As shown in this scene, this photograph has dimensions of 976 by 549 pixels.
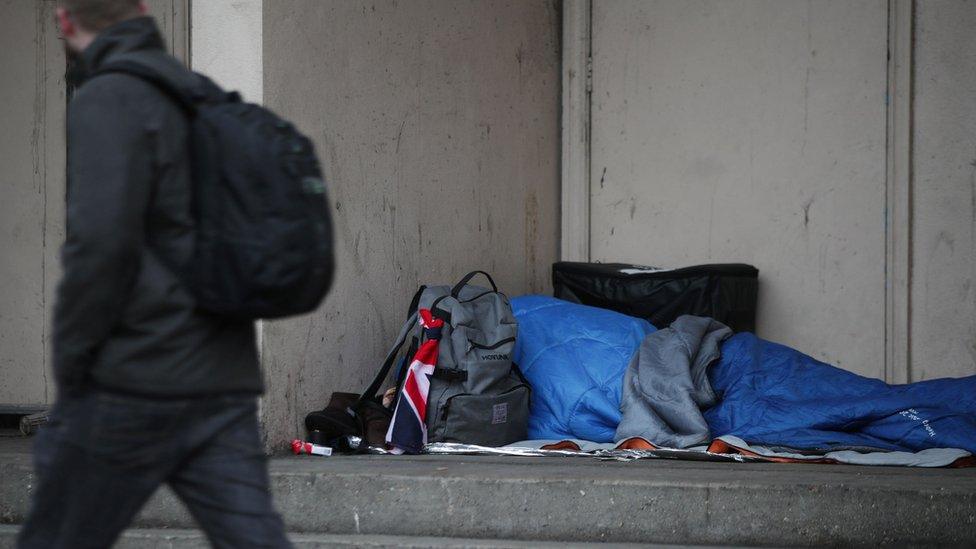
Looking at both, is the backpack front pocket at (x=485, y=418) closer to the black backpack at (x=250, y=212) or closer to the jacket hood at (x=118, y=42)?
the black backpack at (x=250, y=212)

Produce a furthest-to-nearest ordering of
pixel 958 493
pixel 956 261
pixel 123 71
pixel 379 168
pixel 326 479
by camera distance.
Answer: pixel 956 261 < pixel 379 168 < pixel 326 479 < pixel 958 493 < pixel 123 71

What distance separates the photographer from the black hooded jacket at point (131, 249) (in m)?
2.03

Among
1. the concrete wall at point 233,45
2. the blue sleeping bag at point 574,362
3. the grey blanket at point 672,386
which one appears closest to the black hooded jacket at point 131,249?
the concrete wall at point 233,45

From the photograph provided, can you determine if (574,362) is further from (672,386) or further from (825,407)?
(825,407)

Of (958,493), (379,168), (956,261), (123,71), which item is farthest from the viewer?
(956,261)

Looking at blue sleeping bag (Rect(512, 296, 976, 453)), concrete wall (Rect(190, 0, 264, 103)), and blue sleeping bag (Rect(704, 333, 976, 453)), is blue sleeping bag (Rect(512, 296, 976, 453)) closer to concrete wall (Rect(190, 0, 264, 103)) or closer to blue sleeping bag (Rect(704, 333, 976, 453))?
blue sleeping bag (Rect(704, 333, 976, 453))

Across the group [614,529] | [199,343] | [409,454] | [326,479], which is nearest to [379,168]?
[409,454]

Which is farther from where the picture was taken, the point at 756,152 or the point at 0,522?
the point at 756,152

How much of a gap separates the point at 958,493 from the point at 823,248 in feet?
7.98

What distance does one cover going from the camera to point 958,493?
358 centimetres

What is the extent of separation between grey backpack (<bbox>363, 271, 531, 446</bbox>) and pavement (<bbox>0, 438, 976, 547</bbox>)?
0.56 metres

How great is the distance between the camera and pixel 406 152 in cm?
526

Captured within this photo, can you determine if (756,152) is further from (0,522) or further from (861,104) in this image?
(0,522)

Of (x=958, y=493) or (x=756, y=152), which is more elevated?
(x=756, y=152)
